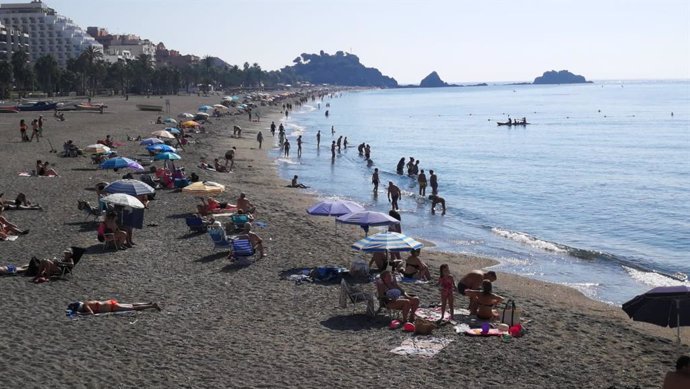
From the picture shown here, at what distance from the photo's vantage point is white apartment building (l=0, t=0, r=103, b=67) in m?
157

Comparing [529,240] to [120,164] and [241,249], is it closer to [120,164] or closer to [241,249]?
[241,249]

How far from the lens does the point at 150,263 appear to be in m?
15.2

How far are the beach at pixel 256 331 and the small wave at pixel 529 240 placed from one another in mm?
3307

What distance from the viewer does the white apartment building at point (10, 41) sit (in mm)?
130125

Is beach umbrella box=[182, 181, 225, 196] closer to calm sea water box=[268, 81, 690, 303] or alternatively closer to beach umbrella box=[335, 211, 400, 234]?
beach umbrella box=[335, 211, 400, 234]

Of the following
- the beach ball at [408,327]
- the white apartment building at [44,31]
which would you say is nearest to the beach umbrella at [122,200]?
the beach ball at [408,327]

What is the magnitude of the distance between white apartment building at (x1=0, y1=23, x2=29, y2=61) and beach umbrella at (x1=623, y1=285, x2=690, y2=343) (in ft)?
443

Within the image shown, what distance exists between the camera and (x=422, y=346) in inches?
424

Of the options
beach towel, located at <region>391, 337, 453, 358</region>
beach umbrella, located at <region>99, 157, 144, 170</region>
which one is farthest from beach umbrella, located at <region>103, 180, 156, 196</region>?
beach towel, located at <region>391, 337, 453, 358</region>

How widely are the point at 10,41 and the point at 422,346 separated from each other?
14457cm

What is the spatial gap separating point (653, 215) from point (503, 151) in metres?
29.5

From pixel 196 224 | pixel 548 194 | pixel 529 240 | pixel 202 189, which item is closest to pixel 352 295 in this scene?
pixel 196 224

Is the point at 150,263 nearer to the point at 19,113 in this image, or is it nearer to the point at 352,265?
the point at 352,265

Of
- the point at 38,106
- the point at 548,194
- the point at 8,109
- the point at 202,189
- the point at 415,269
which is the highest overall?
the point at 38,106
